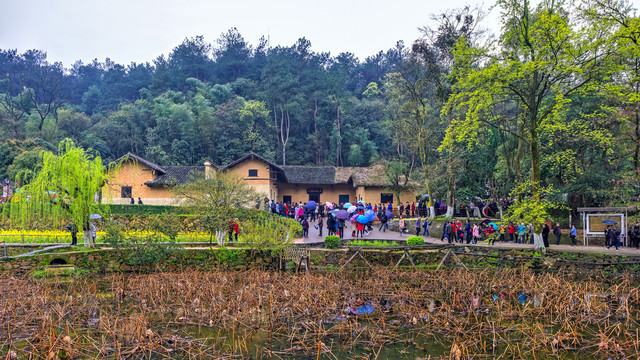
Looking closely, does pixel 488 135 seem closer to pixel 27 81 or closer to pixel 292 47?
pixel 292 47

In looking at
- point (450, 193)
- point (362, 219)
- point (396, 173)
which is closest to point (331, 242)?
point (362, 219)

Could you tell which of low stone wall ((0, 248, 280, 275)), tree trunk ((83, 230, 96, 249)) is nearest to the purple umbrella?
low stone wall ((0, 248, 280, 275))

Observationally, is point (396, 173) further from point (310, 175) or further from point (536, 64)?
point (536, 64)

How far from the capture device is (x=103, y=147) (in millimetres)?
51656

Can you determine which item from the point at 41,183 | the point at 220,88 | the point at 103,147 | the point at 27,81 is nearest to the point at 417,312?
the point at 41,183

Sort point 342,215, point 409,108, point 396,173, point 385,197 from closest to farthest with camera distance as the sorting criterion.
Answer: point 342,215 → point 409,108 → point 396,173 → point 385,197

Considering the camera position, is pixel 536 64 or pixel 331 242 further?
pixel 331 242

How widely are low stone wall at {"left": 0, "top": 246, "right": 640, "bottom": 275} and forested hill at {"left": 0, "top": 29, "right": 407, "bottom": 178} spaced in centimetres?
2436

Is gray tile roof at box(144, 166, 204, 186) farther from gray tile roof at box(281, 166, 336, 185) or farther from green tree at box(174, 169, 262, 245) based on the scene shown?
green tree at box(174, 169, 262, 245)

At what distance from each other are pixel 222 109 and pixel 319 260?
1541 inches

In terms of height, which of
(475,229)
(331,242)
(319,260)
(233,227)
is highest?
(233,227)

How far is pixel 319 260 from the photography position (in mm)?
18250

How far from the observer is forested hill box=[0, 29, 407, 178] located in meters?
51.6

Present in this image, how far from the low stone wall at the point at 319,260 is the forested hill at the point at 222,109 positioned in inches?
959
